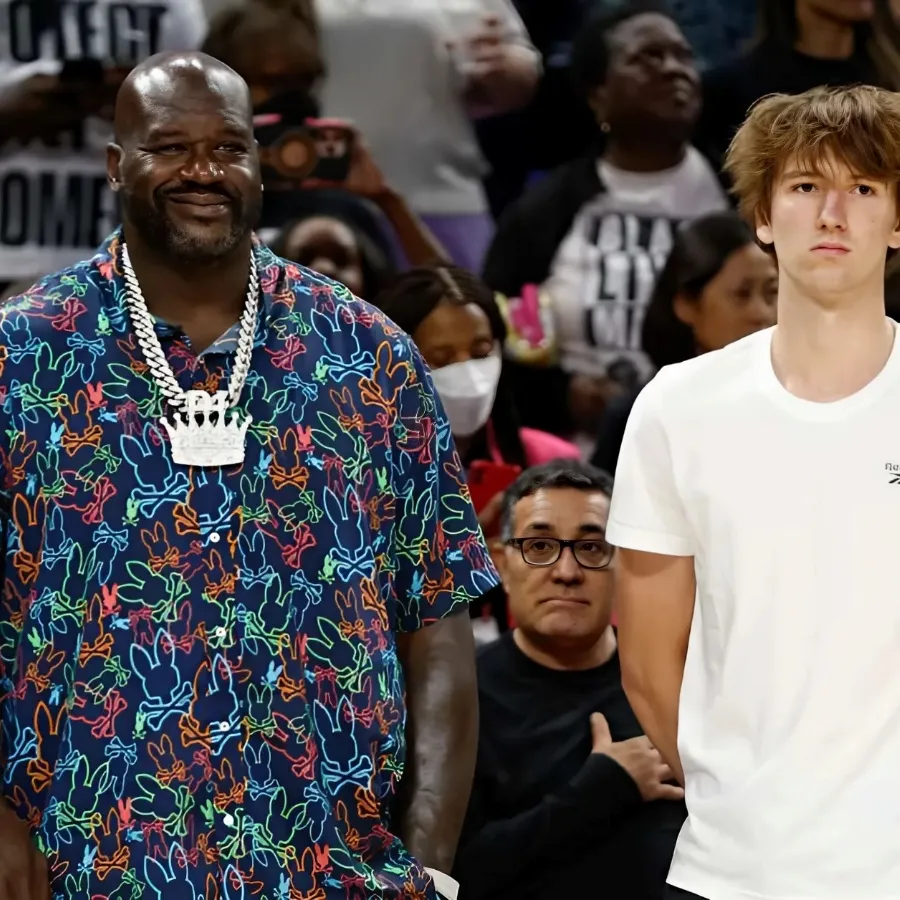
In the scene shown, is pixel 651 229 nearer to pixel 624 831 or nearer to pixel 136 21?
pixel 136 21

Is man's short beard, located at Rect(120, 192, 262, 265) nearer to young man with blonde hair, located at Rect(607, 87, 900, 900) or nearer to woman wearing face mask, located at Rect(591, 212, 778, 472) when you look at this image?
young man with blonde hair, located at Rect(607, 87, 900, 900)

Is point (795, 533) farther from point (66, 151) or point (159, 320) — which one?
point (66, 151)

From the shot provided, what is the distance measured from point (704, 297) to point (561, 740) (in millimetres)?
1310

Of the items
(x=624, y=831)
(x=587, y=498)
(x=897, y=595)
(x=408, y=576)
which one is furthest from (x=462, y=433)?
(x=897, y=595)

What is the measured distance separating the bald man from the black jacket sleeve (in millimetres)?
663

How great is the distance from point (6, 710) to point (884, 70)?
2.95 meters

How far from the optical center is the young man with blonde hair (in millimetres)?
2168

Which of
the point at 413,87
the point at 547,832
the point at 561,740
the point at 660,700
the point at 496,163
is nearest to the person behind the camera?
the point at 660,700

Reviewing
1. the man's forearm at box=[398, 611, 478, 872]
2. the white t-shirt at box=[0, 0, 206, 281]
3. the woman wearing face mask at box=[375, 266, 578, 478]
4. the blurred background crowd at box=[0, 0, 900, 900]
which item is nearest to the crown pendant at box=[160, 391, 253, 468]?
the man's forearm at box=[398, 611, 478, 872]

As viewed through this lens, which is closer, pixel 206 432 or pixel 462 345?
pixel 206 432

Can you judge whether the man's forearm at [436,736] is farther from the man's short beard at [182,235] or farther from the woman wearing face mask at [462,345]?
the woman wearing face mask at [462,345]

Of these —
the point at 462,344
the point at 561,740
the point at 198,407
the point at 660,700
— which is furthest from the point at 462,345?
the point at 198,407

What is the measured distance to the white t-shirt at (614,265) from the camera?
4199mm

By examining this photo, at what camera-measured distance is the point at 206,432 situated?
2.17 m
